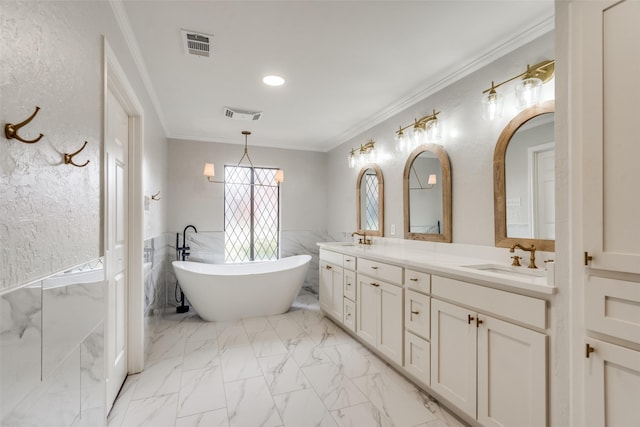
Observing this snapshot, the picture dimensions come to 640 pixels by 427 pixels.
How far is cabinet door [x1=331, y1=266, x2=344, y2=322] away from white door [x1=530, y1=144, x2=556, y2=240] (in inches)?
73.6

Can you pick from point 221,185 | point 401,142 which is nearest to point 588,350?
point 401,142

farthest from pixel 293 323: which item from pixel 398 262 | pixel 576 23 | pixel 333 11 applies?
pixel 576 23

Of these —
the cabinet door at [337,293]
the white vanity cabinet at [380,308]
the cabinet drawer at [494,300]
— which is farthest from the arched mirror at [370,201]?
the cabinet drawer at [494,300]

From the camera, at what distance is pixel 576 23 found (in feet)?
3.95

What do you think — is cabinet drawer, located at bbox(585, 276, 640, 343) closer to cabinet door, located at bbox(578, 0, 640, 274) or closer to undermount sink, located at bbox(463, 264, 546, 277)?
cabinet door, located at bbox(578, 0, 640, 274)

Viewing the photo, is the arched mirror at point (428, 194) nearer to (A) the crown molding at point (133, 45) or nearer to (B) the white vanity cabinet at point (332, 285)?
(B) the white vanity cabinet at point (332, 285)

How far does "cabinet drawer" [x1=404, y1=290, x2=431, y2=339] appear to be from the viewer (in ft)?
6.72

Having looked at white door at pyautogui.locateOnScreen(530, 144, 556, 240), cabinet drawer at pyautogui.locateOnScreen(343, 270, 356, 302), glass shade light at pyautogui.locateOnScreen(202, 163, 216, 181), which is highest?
glass shade light at pyautogui.locateOnScreen(202, 163, 216, 181)

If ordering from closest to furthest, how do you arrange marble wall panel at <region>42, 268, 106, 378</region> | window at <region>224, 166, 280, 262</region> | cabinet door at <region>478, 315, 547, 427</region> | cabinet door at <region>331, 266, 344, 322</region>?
marble wall panel at <region>42, 268, 106, 378</region>
cabinet door at <region>478, 315, 547, 427</region>
cabinet door at <region>331, 266, 344, 322</region>
window at <region>224, 166, 280, 262</region>

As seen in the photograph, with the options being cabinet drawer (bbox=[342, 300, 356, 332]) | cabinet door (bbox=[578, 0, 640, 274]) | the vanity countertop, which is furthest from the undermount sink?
cabinet drawer (bbox=[342, 300, 356, 332])

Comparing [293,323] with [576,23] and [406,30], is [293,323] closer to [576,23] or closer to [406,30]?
[406,30]

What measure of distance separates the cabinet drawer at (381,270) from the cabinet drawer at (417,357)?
412mm

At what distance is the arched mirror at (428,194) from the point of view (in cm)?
257

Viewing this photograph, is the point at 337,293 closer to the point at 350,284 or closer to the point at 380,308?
the point at 350,284
